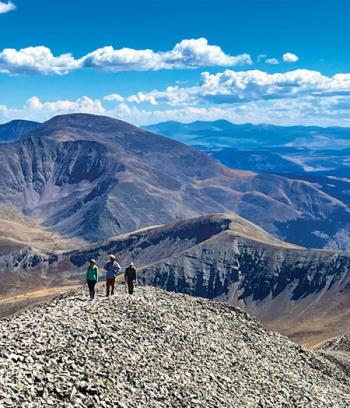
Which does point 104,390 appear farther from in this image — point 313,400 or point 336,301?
point 336,301

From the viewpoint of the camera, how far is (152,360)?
107 ft

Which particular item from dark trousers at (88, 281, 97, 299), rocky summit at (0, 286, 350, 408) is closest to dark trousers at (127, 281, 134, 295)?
rocky summit at (0, 286, 350, 408)

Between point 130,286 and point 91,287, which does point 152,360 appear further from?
point 130,286

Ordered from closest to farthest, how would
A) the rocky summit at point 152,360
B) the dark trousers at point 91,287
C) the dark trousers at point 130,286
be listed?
the rocky summit at point 152,360
the dark trousers at point 91,287
the dark trousers at point 130,286

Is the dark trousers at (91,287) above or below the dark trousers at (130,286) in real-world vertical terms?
above

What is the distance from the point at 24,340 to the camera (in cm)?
Result: 2942

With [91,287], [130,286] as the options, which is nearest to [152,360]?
[91,287]

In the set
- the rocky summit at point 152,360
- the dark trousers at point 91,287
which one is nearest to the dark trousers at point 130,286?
the rocky summit at point 152,360

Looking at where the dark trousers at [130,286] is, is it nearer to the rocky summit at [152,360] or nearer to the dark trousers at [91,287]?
the rocky summit at [152,360]

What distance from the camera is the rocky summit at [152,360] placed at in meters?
26.1

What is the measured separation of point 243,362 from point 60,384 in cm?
1632

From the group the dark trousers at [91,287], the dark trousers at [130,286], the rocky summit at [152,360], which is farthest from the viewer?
the dark trousers at [130,286]

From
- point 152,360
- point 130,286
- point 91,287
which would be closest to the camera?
point 152,360

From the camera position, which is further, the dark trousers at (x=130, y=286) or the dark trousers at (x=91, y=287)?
the dark trousers at (x=130, y=286)
